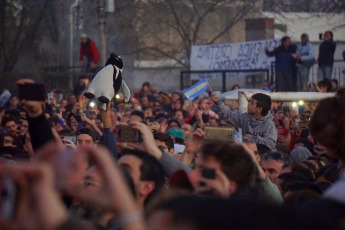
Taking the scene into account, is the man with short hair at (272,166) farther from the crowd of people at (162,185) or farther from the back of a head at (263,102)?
the back of a head at (263,102)

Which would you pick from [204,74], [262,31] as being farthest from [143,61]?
[204,74]

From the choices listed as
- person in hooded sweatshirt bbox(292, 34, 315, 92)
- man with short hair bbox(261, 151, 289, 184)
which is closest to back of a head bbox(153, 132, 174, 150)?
man with short hair bbox(261, 151, 289, 184)

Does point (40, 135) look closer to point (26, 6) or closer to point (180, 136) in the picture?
point (180, 136)

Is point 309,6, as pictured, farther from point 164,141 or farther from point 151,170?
point 151,170

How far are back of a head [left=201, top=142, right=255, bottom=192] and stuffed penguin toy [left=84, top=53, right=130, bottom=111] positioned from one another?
357cm

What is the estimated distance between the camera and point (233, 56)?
23016mm

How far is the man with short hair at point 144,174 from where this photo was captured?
4336 millimetres

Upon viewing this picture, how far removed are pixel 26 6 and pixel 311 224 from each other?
2537 cm

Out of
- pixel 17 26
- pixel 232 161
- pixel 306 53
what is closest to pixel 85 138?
pixel 232 161

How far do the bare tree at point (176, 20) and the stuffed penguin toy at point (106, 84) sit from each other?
20.7 metres

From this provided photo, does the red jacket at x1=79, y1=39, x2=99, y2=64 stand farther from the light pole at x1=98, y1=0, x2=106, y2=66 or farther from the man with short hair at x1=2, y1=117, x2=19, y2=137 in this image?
the man with short hair at x1=2, y1=117, x2=19, y2=137

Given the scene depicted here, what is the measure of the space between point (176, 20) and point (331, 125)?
85.9 ft

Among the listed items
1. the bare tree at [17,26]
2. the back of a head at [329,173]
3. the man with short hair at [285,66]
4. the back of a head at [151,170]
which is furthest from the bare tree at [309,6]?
the back of a head at [151,170]

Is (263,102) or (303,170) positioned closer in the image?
(303,170)
